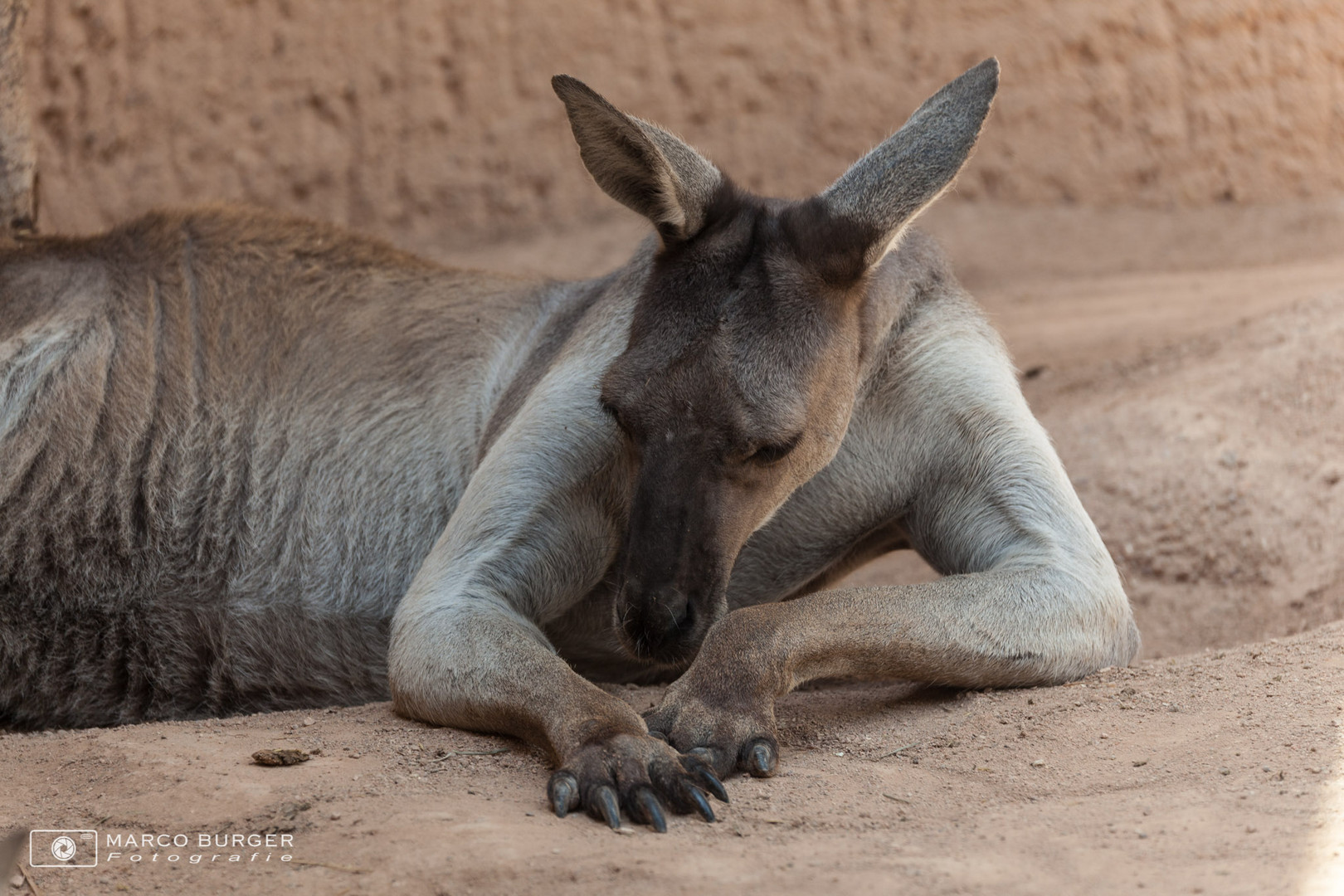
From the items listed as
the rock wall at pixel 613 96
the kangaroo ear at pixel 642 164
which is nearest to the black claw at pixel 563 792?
the kangaroo ear at pixel 642 164

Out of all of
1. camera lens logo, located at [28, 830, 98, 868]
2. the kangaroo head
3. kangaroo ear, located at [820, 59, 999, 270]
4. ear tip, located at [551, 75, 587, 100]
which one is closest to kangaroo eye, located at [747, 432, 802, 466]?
the kangaroo head

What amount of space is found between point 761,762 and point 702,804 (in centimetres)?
24

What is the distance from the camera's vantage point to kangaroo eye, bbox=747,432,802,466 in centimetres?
273

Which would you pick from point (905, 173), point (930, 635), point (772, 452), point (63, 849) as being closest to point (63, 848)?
point (63, 849)

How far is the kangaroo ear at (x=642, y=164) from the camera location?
2859 millimetres

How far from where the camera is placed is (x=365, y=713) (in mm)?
3191

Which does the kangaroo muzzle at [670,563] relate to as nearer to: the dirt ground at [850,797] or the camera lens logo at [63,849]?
the dirt ground at [850,797]

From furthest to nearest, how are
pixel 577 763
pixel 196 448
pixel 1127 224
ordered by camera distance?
pixel 1127 224, pixel 196 448, pixel 577 763

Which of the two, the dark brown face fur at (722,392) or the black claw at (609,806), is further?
the dark brown face fur at (722,392)

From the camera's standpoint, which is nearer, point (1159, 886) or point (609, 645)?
point (1159, 886)

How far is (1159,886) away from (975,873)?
0.27 meters

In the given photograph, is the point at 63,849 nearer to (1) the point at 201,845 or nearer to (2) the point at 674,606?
(1) the point at 201,845

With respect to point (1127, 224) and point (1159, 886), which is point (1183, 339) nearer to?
point (1127, 224)

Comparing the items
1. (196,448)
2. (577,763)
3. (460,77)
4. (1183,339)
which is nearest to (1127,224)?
(1183,339)
